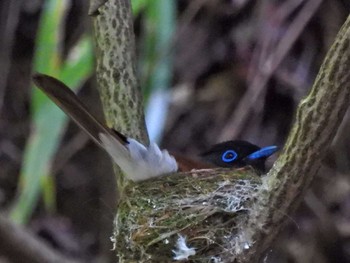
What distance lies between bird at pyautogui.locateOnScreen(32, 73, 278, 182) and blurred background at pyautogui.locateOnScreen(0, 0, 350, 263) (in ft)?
0.55

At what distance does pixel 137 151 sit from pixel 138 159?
3 cm

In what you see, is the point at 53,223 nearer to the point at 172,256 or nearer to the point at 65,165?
the point at 65,165

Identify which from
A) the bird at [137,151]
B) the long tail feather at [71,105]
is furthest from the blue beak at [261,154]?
the long tail feather at [71,105]

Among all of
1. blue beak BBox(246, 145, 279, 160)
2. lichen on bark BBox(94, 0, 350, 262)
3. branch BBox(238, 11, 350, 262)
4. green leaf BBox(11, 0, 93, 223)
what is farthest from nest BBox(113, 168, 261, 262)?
blue beak BBox(246, 145, 279, 160)

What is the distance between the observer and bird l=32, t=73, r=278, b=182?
2.52 m

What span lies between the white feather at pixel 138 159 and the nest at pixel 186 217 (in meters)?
0.04

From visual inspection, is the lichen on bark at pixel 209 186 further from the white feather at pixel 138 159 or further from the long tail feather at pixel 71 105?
the long tail feather at pixel 71 105

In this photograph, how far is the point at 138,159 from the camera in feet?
9.47

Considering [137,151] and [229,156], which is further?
[229,156]

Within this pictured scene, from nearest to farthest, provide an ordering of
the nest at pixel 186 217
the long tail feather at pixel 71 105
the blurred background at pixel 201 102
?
the long tail feather at pixel 71 105 → the nest at pixel 186 217 → the blurred background at pixel 201 102

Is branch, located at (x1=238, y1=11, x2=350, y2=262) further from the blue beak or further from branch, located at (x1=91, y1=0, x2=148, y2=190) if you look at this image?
the blue beak

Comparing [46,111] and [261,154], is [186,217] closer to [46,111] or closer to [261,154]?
[46,111]

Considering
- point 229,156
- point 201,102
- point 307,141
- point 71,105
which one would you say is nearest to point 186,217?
point 71,105

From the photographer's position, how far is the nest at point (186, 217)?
262 cm
